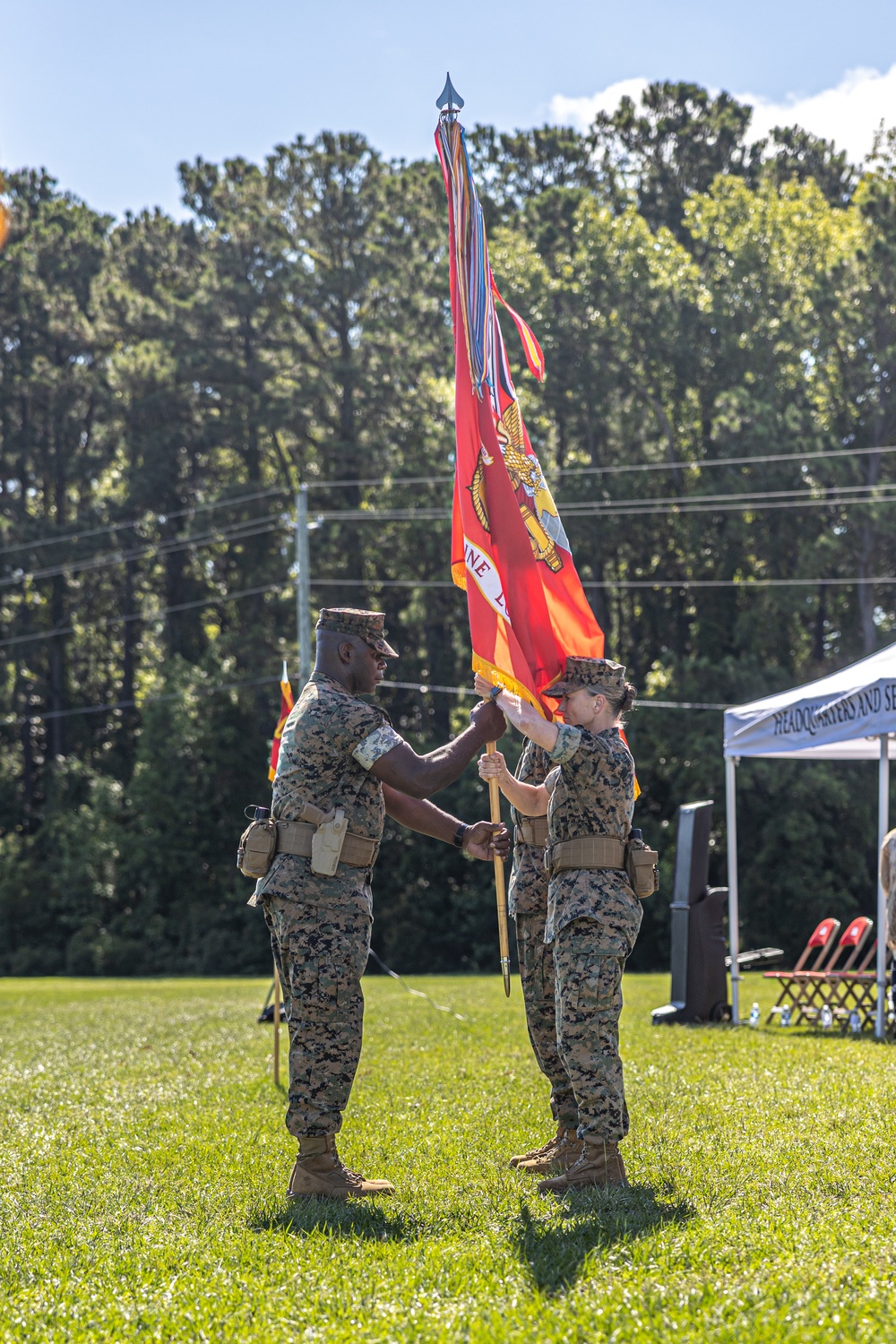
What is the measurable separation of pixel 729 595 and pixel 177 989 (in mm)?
19718

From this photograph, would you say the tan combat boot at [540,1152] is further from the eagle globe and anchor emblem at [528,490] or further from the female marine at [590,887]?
the eagle globe and anchor emblem at [528,490]

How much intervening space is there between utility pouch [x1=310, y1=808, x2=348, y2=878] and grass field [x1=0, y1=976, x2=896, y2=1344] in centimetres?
136

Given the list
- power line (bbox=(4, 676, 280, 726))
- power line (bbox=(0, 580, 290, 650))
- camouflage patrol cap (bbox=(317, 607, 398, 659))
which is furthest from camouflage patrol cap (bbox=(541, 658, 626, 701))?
power line (bbox=(0, 580, 290, 650))

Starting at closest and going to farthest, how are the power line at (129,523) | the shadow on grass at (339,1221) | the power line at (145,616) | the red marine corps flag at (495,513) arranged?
the shadow on grass at (339,1221) < the red marine corps flag at (495,513) < the power line at (129,523) < the power line at (145,616)

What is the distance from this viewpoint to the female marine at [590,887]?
5.91 meters

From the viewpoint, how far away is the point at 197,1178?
6.36 metres

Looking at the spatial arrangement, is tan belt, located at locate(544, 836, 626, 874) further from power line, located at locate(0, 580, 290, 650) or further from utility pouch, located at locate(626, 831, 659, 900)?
power line, located at locate(0, 580, 290, 650)

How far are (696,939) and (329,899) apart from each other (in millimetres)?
7781

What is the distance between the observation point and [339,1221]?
5.42m

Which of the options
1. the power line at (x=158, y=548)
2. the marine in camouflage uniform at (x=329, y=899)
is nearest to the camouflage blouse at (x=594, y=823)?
the marine in camouflage uniform at (x=329, y=899)

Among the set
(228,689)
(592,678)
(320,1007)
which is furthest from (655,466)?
(320,1007)

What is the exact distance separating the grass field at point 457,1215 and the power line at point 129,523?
34.3m

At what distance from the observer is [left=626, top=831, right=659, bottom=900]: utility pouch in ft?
20.3

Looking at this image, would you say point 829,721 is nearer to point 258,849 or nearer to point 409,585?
point 258,849
